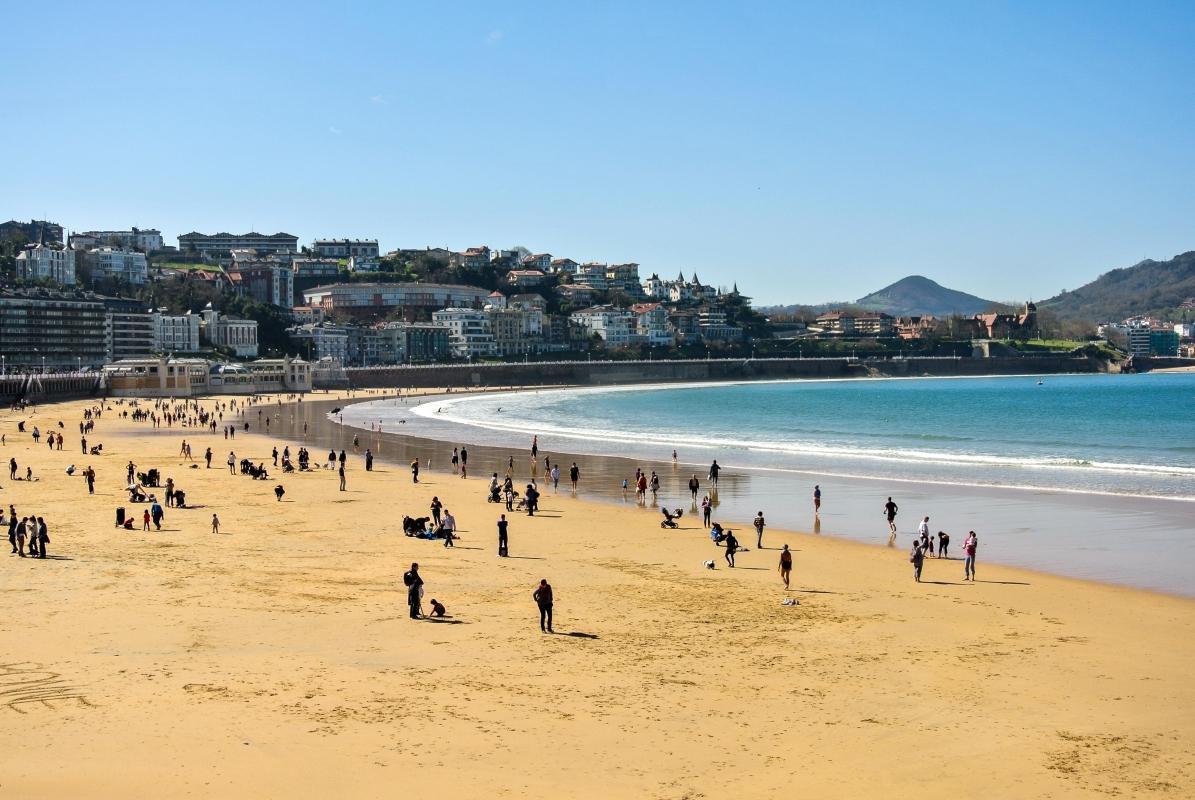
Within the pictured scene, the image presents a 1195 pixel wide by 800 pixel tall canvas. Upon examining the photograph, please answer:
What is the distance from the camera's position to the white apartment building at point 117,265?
5349 inches

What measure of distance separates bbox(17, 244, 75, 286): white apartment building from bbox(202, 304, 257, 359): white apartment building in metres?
21.8

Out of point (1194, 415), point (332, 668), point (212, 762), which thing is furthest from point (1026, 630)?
point (1194, 415)

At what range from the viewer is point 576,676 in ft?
35.3

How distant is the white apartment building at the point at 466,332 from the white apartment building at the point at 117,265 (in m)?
37.8

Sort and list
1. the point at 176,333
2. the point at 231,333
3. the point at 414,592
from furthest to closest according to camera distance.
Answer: the point at 231,333
the point at 176,333
the point at 414,592

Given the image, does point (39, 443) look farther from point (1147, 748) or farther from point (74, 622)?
point (1147, 748)

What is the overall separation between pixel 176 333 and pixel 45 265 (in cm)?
2637

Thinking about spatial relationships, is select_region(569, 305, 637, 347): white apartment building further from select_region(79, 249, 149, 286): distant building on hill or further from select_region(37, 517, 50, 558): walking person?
select_region(37, 517, 50, 558): walking person

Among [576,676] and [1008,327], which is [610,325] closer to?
[1008,327]

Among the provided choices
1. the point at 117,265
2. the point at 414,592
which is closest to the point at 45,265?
the point at 117,265

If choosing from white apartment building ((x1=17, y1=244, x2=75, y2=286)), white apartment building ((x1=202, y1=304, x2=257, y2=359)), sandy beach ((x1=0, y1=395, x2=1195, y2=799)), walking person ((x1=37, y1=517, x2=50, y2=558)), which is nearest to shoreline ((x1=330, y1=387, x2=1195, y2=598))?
sandy beach ((x1=0, y1=395, x2=1195, y2=799))

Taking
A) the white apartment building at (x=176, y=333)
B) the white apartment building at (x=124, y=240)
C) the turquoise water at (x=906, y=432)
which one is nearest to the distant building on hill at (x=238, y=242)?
the white apartment building at (x=124, y=240)

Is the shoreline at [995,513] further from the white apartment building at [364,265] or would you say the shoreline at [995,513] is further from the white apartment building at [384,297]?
the white apartment building at [364,265]

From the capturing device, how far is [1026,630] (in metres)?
13.0
